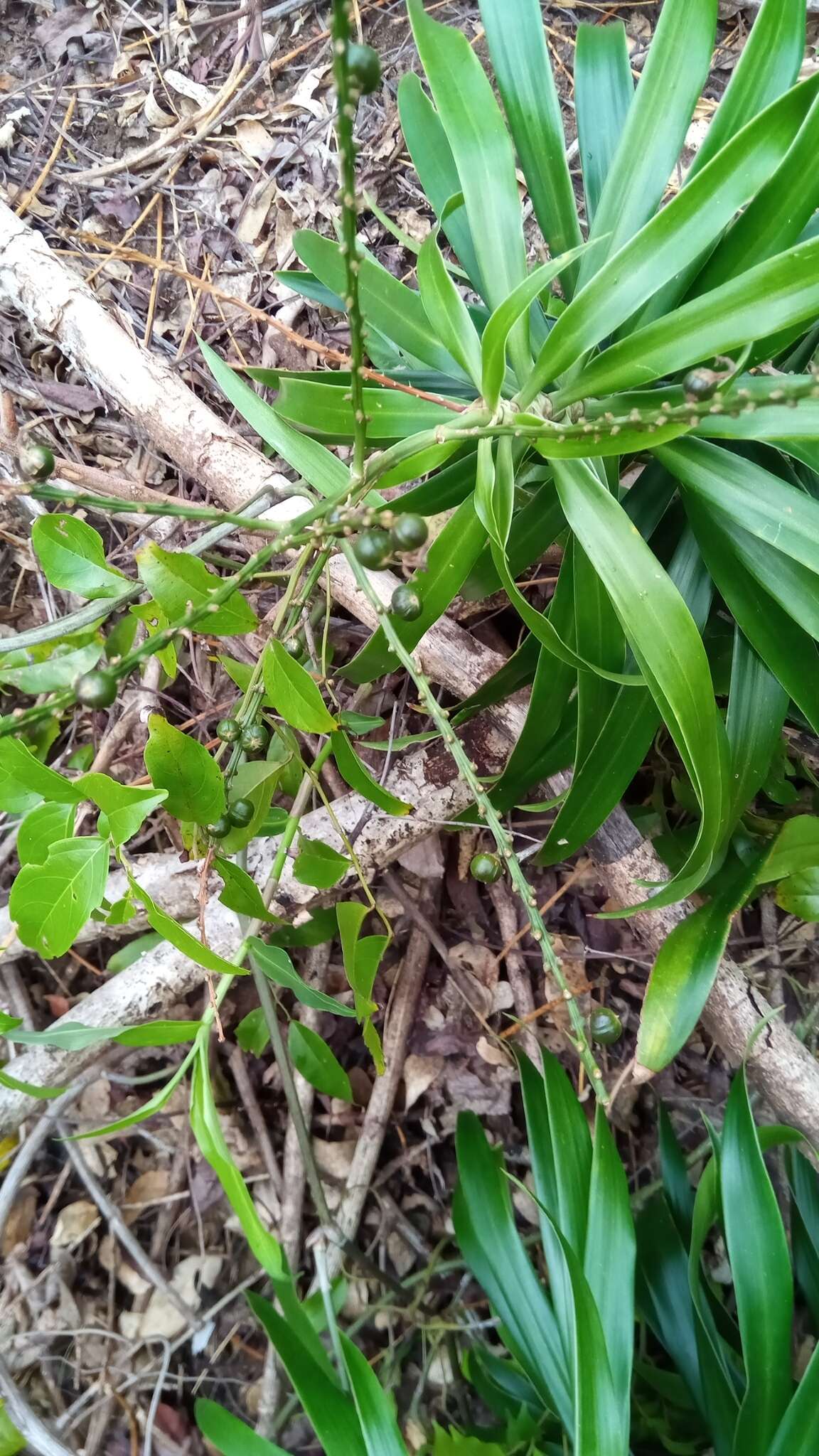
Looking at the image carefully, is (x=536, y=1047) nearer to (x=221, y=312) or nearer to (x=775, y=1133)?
(x=775, y=1133)

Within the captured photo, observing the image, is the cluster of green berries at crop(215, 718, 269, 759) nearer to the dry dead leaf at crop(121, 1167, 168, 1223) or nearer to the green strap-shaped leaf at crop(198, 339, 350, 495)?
the green strap-shaped leaf at crop(198, 339, 350, 495)

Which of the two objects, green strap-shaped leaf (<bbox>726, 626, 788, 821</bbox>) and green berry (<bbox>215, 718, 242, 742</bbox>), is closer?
green berry (<bbox>215, 718, 242, 742</bbox>)

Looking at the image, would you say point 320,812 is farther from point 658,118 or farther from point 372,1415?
point 658,118

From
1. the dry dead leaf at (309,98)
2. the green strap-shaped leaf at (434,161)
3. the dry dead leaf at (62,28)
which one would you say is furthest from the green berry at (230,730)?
the dry dead leaf at (62,28)

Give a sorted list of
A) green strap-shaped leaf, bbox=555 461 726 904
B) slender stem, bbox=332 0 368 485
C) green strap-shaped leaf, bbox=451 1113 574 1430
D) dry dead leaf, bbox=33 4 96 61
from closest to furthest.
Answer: slender stem, bbox=332 0 368 485, green strap-shaped leaf, bbox=555 461 726 904, green strap-shaped leaf, bbox=451 1113 574 1430, dry dead leaf, bbox=33 4 96 61

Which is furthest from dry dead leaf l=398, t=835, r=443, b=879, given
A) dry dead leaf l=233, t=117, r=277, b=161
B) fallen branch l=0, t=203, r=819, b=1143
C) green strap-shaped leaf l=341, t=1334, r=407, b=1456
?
dry dead leaf l=233, t=117, r=277, b=161

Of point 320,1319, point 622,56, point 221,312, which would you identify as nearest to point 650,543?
point 622,56

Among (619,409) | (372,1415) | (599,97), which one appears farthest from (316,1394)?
(599,97)

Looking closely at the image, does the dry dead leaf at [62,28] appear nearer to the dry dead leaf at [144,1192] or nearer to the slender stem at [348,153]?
the slender stem at [348,153]
